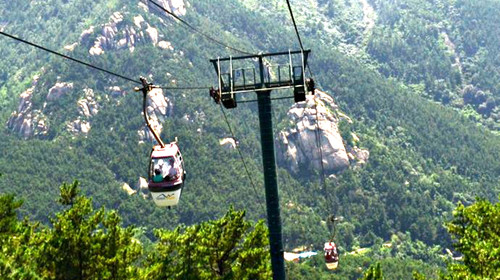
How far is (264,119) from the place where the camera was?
3006 cm

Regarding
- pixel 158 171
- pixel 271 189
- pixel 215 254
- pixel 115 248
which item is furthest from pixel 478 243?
pixel 115 248

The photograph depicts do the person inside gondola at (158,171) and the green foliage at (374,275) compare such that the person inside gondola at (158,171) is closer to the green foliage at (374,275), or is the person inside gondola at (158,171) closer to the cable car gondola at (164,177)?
the cable car gondola at (164,177)

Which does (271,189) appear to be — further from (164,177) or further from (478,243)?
(478,243)

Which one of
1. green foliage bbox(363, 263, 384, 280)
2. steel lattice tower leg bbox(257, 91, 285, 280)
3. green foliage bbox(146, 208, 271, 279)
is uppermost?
steel lattice tower leg bbox(257, 91, 285, 280)

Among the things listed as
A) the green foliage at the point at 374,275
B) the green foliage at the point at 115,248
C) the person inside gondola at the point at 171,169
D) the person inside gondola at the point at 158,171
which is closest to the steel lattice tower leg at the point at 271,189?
the person inside gondola at the point at 171,169

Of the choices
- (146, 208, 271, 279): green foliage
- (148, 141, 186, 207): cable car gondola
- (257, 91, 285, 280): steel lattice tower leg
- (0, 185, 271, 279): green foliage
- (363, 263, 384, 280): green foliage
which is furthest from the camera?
(146, 208, 271, 279): green foliage

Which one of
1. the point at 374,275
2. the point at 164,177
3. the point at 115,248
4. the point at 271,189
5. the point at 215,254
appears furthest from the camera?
the point at 215,254

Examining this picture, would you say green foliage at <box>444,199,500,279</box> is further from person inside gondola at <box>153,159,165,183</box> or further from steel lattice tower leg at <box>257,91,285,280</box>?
person inside gondola at <box>153,159,165,183</box>

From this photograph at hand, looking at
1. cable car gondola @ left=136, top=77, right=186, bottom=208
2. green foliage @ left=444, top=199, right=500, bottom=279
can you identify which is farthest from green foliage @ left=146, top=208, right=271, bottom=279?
cable car gondola @ left=136, top=77, right=186, bottom=208

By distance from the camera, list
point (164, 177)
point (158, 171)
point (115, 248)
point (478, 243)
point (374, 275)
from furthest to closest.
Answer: point (374, 275) → point (115, 248) → point (478, 243) → point (164, 177) → point (158, 171)

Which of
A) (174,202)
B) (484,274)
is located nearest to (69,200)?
(174,202)

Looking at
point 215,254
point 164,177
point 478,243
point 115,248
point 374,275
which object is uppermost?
point 164,177

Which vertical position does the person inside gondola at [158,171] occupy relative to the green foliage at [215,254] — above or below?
above

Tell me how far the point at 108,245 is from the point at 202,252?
6581mm
